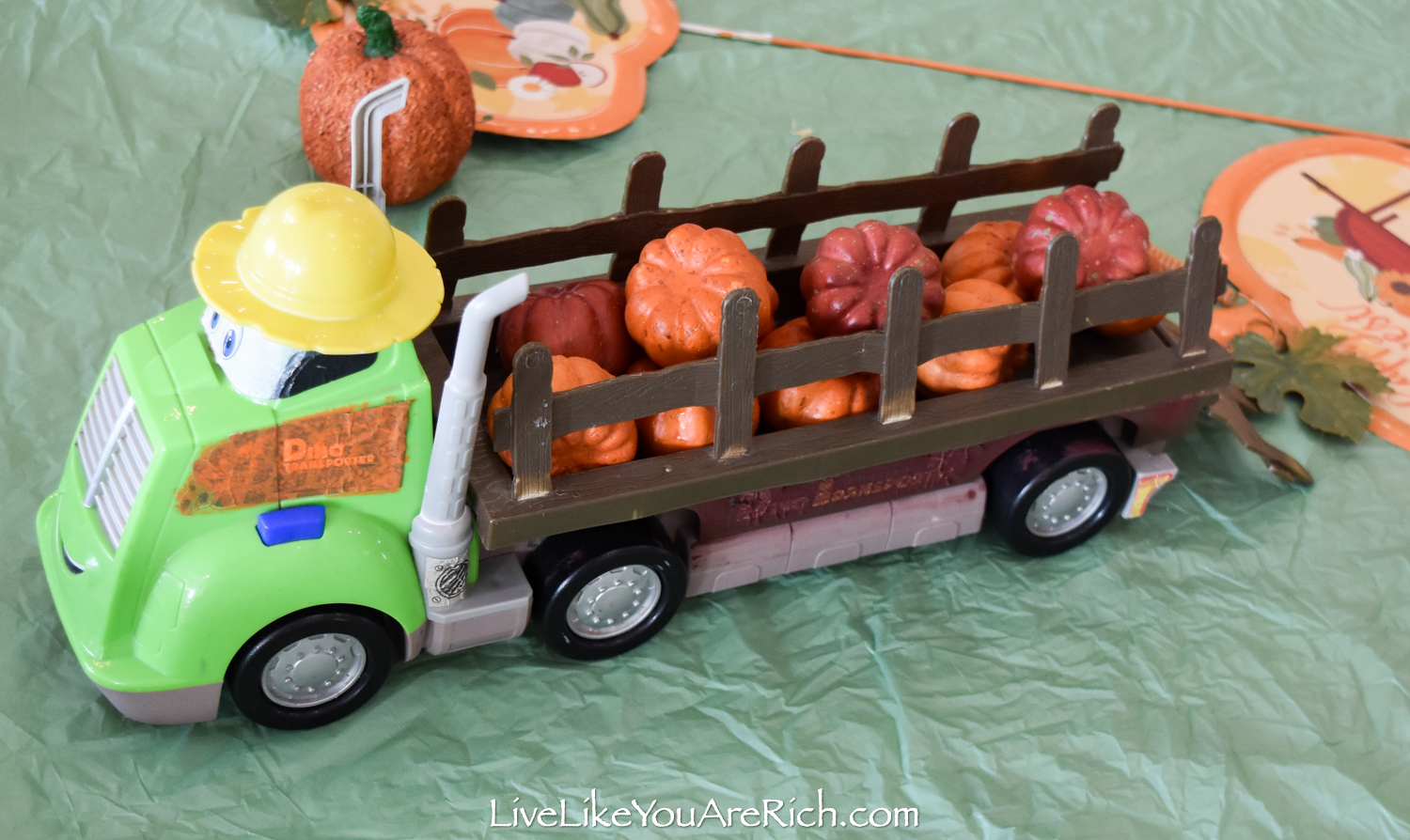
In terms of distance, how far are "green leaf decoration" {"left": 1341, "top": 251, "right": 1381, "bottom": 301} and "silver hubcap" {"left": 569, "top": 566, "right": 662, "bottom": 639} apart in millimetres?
2176

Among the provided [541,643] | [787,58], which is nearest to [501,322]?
[541,643]

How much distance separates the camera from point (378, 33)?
10.1ft

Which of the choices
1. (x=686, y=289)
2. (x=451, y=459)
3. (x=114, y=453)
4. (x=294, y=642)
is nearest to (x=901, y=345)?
(x=686, y=289)

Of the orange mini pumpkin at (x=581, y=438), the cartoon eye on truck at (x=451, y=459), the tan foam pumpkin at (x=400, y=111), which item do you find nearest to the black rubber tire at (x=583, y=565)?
the cartoon eye on truck at (x=451, y=459)

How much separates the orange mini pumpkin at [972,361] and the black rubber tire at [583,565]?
1.79 ft

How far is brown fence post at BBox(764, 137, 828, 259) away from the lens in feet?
8.30

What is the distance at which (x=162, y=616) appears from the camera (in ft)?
6.39

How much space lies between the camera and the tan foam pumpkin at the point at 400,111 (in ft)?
10.1

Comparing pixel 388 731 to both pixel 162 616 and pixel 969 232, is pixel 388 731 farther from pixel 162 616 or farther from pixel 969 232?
pixel 969 232

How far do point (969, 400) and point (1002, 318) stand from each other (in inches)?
6.2

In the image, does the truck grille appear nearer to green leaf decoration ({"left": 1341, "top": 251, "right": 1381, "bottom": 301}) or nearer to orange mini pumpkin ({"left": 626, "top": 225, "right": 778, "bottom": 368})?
orange mini pumpkin ({"left": 626, "top": 225, "right": 778, "bottom": 368})

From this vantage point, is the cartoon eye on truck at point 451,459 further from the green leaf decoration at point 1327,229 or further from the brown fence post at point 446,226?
the green leaf decoration at point 1327,229

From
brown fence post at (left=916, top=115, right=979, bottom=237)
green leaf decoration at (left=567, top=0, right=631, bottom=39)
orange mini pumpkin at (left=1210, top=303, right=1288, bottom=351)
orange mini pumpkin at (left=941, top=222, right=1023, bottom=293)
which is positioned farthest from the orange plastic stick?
orange mini pumpkin at (left=941, top=222, right=1023, bottom=293)

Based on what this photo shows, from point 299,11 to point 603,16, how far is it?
87 cm
